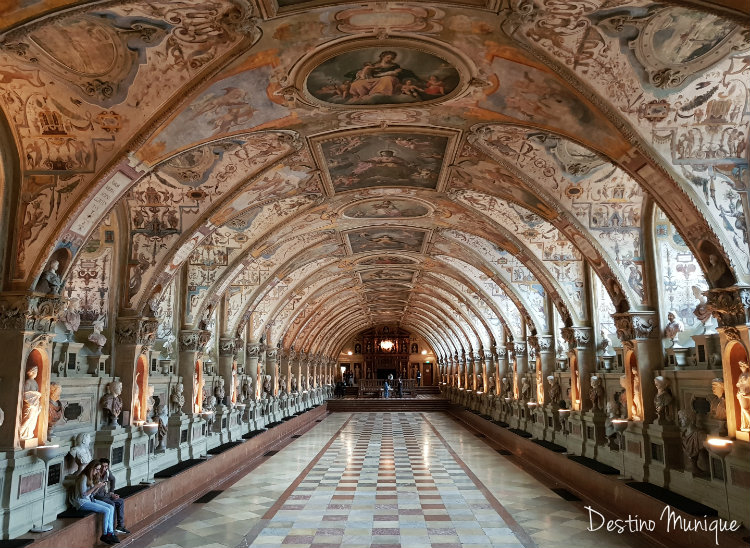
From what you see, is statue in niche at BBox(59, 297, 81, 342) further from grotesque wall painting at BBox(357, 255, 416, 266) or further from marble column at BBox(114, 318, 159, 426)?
grotesque wall painting at BBox(357, 255, 416, 266)

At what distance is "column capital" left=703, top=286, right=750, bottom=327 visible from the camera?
7734 mm

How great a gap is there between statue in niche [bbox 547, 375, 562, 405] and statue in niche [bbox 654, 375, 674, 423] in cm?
681

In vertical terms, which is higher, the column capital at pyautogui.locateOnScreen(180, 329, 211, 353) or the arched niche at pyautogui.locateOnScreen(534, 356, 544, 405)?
the column capital at pyautogui.locateOnScreen(180, 329, 211, 353)

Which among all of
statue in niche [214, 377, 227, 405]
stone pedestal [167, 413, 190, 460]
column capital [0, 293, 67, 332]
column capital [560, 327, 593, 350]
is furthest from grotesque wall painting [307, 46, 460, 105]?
statue in niche [214, 377, 227, 405]

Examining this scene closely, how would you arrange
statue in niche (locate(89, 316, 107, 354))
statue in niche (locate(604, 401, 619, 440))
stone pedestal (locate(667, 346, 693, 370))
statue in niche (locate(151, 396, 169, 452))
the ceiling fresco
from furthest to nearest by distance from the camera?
1. statue in niche (locate(151, 396, 169, 452))
2. statue in niche (locate(604, 401, 619, 440))
3. statue in niche (locate(89, 316, 107, 354))
4. stone pedestal (locate(667, 346, 693, 370))
5. the ceiling fresco

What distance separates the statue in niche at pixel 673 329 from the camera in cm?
1123

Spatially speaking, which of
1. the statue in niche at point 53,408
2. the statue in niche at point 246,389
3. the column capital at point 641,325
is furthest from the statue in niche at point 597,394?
the statue in niche at point 246,389

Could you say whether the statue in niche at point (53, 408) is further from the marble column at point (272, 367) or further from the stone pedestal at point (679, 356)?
the marble column at point (272, 367)

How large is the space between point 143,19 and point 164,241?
689cm

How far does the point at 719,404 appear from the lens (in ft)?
29.0

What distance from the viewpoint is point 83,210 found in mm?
8758

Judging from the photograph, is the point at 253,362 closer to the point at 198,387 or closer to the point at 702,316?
the point at 198,387

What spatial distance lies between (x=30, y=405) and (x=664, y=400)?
1060 cm

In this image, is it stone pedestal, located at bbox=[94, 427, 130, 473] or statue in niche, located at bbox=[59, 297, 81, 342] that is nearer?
statue in niche, located at bbox=[59, 297, 81, 342]
